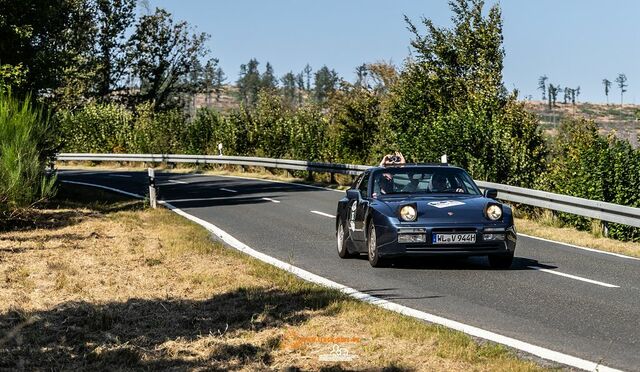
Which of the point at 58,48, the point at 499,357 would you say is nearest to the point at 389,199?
the point at 499,357

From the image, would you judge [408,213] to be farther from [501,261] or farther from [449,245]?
[501,261]

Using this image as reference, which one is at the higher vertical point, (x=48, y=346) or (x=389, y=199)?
(x=389, y=199)

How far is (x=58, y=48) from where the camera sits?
836 inches

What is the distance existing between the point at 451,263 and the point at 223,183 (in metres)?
20.4

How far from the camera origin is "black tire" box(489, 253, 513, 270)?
10.7 meters

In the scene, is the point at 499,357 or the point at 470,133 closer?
the point at 499,357

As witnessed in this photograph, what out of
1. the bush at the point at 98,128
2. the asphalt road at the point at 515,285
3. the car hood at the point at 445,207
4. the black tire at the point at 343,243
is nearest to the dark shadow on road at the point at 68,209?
the asphalt road at the point at 515,285

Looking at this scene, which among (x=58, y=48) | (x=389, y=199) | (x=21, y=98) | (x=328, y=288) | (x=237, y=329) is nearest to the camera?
(x=237, y=329)

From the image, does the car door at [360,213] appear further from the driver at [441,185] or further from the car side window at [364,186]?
the driver at [441,185]

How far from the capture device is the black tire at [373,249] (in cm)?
1062

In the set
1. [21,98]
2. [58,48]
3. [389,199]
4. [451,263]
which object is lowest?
[451,263]

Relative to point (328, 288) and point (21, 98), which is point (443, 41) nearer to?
point (21, 98)

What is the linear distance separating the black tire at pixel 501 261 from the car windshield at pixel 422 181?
1.03 meters

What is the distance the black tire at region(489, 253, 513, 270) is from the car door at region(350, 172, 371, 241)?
71.4 inches
